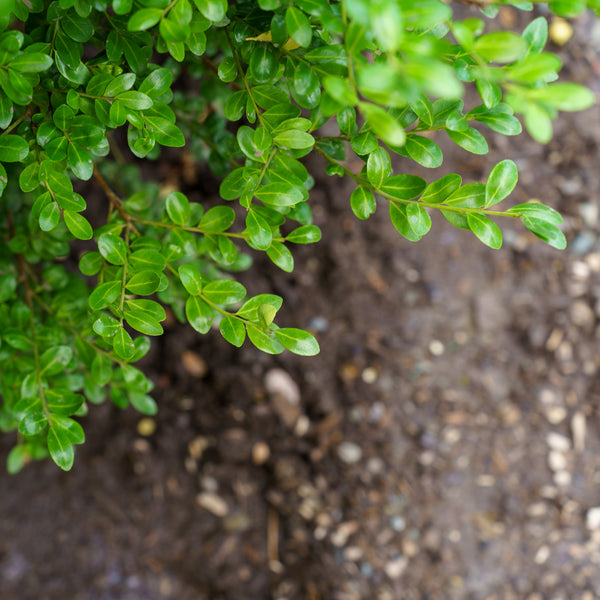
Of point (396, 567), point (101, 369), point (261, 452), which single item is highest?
point (101, 369)

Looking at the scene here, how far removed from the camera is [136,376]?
36.2 inches

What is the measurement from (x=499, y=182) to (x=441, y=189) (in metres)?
0.07

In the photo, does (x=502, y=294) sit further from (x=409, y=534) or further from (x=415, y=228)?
(x=415, y=228)

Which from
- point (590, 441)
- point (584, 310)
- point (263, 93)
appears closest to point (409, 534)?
point (590, 441)

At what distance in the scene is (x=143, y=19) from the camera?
59 cm

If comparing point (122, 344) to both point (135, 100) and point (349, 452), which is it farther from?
point (349, 452)

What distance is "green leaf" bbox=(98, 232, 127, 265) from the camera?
75cm

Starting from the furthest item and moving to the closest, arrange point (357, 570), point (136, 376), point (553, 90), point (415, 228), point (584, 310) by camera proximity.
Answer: point (584, 310)
point (357, 570)
point (136, 376)
point (415, 228)
point (553, 90)

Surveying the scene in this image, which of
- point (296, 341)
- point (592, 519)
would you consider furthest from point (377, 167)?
point (592, 519)

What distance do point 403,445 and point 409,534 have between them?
10.9 inches

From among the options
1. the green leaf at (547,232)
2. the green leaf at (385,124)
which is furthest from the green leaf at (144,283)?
the green leaf at (547,232)

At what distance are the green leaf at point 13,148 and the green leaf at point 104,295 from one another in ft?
0.60

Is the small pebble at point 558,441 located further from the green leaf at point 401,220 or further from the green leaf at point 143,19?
the green leaf at point 143,19

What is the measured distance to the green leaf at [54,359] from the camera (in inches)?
34.9
